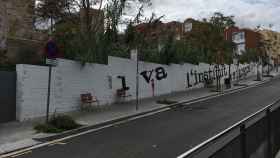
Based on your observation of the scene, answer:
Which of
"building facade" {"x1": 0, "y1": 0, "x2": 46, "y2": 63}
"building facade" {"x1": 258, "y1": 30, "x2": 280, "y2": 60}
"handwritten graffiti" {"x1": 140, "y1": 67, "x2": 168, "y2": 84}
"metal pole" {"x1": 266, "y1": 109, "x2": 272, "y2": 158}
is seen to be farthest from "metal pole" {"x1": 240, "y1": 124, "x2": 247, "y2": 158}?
"building facade" {"x1": 258, "y1": 30, "x2": 280, "y2": 60}

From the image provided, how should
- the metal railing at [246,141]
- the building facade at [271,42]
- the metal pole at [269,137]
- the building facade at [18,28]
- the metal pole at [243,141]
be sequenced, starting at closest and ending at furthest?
the metal railing at [246,141]
the metal pole at [243,141]
the metal pole at [269,137]
the building facade at [18,28]
the building facade at [271,42]

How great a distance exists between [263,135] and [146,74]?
1890 cm

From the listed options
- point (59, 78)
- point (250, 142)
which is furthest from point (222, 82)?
point (250, 142)

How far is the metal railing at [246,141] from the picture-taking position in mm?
4159

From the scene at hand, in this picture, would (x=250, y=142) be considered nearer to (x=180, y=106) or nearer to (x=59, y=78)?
(x=59, y=78)

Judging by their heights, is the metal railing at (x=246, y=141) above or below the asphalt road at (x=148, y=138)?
above

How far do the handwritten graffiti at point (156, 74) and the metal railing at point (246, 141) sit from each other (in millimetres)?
16698

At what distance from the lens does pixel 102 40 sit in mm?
22719

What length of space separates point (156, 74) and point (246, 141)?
2151 cm

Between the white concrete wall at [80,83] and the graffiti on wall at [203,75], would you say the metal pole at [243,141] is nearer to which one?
the white concrete wall at [80,83]

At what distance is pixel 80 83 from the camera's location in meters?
18.4

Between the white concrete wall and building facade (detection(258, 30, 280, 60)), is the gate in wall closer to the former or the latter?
the white concrete wall

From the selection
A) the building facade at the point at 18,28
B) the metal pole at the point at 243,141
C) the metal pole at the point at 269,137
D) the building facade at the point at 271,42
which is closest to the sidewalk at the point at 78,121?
the building facade at the point at 18,28

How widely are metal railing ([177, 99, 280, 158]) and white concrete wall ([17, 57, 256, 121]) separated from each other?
31.7ft
